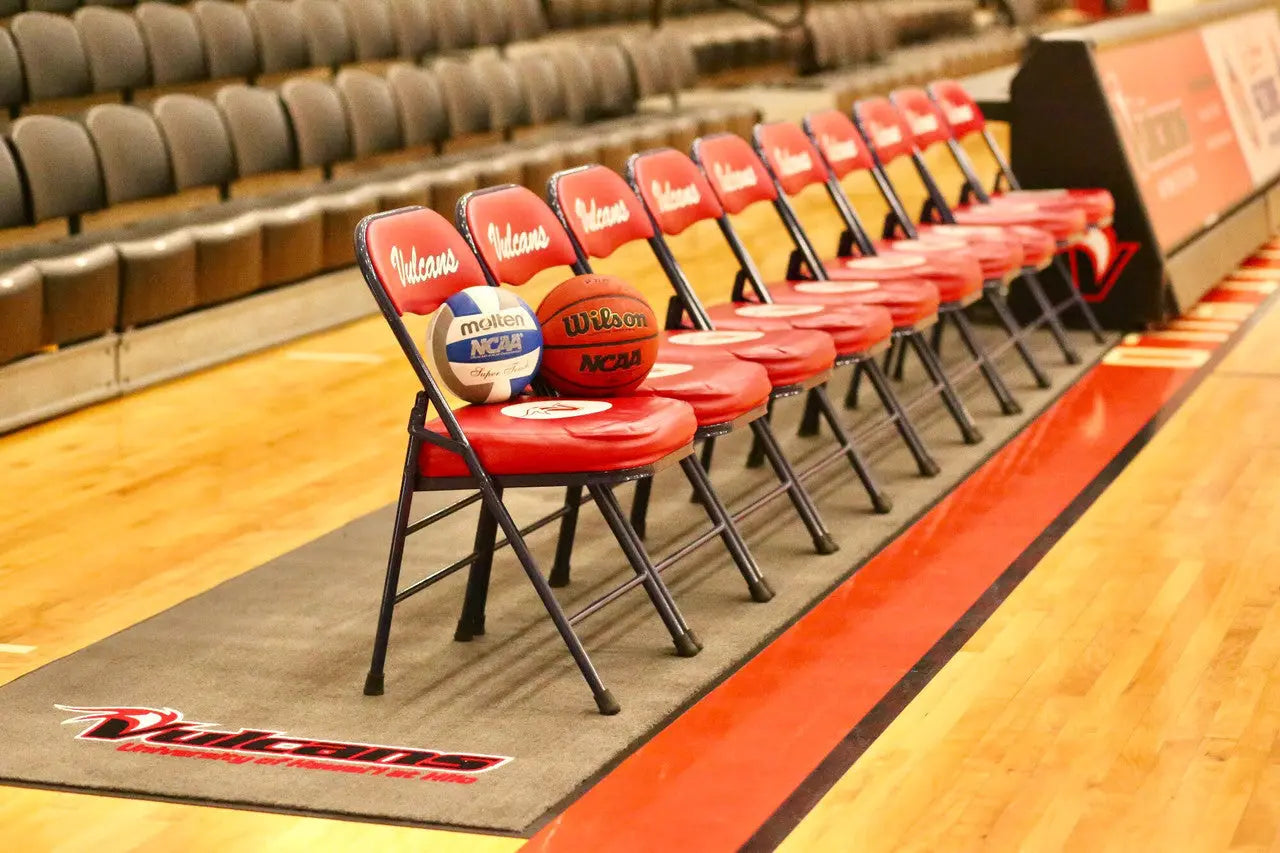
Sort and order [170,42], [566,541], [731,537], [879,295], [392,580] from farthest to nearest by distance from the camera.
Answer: [170,42] → [879,295] → [566,541] → [731,537] → [392,580]

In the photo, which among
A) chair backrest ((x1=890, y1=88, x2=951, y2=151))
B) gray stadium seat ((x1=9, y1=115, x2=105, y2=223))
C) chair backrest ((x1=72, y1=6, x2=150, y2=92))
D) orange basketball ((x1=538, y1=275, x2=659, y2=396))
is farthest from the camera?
chair backrest ((x1=72, y1=6, x2=150, y2=92))

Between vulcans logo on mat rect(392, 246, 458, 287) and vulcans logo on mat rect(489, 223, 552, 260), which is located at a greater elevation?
vulcans logo on mat rect(392, 246, 458, 287)

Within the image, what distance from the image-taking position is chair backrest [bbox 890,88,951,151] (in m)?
6.06

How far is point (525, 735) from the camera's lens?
3092mm

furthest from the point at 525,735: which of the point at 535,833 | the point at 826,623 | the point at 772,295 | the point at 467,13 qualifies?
the point at 467,13

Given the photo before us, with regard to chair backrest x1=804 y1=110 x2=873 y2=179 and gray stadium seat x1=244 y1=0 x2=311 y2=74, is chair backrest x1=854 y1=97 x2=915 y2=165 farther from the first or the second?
gray stadium seat x1=244 y1=0 x2=311 y2=74

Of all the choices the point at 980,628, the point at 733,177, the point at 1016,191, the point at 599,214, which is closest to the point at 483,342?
the point at 599,214

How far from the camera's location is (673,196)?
14.6 feet

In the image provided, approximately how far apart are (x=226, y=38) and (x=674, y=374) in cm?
437

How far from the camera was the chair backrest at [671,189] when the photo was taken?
436 cm

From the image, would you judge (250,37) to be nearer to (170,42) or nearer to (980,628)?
(170,42)

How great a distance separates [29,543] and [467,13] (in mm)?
5317

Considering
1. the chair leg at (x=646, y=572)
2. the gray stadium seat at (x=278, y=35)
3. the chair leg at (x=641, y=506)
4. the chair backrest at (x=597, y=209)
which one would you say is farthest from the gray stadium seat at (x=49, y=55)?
the chair leg at (x=646, y=572)

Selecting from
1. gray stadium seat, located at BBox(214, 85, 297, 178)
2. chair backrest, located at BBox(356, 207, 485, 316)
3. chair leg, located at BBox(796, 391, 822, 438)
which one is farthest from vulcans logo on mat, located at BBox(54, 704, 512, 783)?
gray stadium seat, located at BBox(214, 85, 297, 178)
